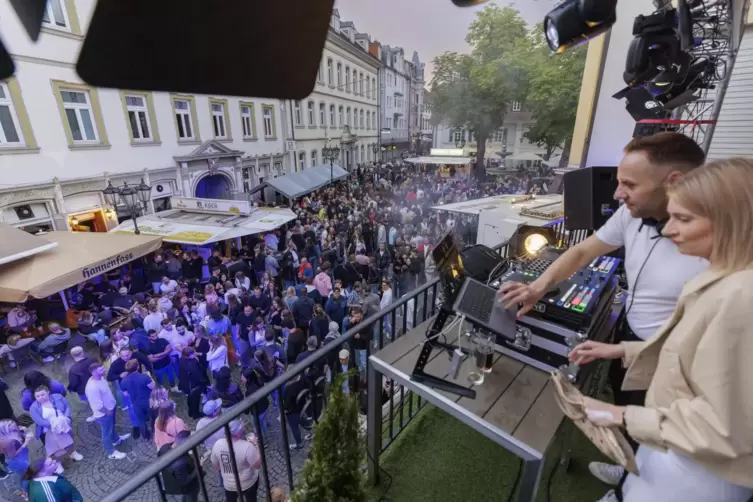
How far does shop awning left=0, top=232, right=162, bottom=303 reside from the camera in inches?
210

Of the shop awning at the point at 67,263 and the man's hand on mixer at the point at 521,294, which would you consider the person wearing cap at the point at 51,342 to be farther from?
the man's hand on mixer at the point at 521,294

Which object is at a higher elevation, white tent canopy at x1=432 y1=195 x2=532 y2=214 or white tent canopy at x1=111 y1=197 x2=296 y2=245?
white tent canopy at x1=432 y1=195 x2=532 y2=214

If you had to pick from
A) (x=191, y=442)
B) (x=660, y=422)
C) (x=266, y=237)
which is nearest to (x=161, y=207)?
(x=266, y=237)

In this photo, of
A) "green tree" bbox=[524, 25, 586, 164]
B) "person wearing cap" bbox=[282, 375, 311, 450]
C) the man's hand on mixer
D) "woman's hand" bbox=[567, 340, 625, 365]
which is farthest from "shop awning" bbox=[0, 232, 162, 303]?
"green tree" bbox=[524, 25, 586, 164]

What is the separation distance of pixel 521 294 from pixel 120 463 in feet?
18.2

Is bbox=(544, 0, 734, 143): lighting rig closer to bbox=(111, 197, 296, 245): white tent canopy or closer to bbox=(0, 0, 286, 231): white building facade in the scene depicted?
bbox=(0, 0, 286, 231): white building facade

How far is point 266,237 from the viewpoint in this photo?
10891mm

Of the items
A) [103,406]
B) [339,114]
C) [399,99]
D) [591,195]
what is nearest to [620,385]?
[591,195]

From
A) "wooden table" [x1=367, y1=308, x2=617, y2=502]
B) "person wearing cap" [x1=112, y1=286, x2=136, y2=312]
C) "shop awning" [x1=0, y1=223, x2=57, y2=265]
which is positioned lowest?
"person wearing cap" [x1=112, y1=286, x2=136, y2=312]

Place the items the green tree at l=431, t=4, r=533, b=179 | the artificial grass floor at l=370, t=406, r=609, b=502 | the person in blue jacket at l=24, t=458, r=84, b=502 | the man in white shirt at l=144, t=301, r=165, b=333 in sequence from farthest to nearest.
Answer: the green tree at l=431, t=4, r=533, b=179, the man in white shirt at l=144, t=301, r=165, b=333, the person in blue jacket at l=24, t=458, r=84, b=502, the artificial grass floor at l=370, t=406, r=609, b=502

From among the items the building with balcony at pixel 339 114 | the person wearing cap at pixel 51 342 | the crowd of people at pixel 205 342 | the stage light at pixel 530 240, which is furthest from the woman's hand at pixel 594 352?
the building with balcony at pixel 339 114

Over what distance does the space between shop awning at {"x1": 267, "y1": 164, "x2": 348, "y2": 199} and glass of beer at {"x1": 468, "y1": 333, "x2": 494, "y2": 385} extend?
13.4 metres

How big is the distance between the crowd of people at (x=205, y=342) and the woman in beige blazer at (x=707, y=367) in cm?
122

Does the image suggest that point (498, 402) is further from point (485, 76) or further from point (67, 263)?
point (485, 76)
